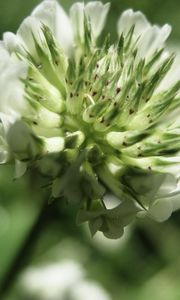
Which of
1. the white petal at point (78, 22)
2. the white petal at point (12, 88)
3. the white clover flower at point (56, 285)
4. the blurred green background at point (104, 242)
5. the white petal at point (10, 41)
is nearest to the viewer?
the white petal at point (12, 88)

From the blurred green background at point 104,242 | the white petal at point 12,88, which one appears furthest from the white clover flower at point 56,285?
the white petal at point 12,88

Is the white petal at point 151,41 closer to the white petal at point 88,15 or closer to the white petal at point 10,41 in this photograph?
the white petal at point 88,15

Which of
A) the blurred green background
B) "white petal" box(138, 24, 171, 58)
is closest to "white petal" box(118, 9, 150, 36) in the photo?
"white petal" box(138, 24, 171, 58)

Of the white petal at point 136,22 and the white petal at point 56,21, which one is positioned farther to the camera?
the white petal at point 136,22

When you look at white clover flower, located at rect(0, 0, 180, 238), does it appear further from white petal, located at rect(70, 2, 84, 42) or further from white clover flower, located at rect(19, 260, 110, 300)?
white clover flower, located at rect(19, 260, 110, 300)

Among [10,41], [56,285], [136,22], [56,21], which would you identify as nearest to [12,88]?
[10,41]

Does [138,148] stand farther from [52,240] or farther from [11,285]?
[52,240]

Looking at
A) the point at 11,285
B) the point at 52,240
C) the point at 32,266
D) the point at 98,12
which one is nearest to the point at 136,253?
the point at 52,240
